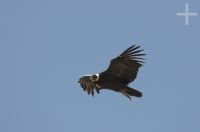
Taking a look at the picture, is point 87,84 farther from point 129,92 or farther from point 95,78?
point 129,92

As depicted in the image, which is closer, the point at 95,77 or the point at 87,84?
the point at 95,77

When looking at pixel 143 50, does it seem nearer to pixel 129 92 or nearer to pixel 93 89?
pixel 129 92

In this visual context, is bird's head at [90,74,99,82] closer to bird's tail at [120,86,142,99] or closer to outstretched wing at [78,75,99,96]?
outstretched wing at [78,75,99,96]

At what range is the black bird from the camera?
19375 millimetres

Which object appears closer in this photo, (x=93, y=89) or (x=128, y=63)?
(x=128, y=63)

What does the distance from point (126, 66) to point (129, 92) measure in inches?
46.4

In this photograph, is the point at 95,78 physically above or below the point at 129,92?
above

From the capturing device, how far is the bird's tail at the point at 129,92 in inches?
734

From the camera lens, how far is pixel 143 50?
19344 millimetres

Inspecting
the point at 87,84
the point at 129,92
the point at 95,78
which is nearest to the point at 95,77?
the point at 95,78

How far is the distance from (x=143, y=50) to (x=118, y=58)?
0.94 meters

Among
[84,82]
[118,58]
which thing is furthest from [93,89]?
[118,58]

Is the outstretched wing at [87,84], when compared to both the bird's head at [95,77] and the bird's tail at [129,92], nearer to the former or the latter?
the bird's head at [95,77]

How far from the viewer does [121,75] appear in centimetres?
2012
